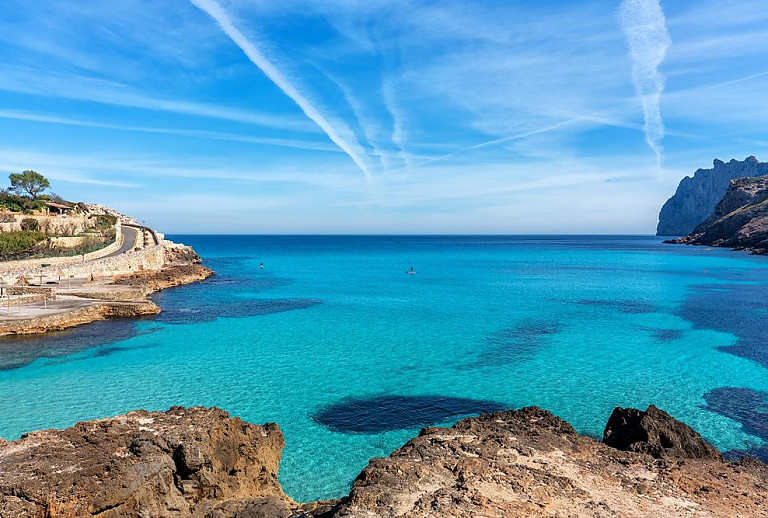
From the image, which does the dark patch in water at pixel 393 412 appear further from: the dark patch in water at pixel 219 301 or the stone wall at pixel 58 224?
the stone wall at pixel 58 224

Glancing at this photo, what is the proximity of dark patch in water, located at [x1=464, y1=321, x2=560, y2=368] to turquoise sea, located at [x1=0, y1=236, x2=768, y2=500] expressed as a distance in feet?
0.40

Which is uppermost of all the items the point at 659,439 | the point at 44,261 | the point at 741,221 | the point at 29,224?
the point at 741,221

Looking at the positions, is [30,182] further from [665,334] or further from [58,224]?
[665,334]

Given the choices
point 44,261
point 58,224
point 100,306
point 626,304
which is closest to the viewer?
point 100,306

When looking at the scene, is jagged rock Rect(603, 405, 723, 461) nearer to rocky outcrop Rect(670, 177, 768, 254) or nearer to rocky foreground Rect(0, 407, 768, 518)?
rocky foreground Rect(0, 407, 768, 518)

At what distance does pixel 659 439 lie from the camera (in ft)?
35.6

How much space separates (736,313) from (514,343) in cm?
2124

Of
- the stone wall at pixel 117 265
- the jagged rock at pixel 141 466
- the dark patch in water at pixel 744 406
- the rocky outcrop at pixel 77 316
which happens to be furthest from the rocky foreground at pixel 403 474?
the stone wall at pixel 117 265

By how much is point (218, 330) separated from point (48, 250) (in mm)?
32750

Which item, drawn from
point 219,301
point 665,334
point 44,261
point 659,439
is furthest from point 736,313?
point 44,261

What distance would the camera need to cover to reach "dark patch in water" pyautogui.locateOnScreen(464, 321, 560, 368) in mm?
23438

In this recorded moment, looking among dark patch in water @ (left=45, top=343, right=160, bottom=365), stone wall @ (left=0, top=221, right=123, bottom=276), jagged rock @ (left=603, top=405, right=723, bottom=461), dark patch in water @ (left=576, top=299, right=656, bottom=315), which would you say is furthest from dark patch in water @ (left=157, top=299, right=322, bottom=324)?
jagged rock @ (left=603, top=405, right=723, bottom=461)

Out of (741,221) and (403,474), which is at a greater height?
(741,221)

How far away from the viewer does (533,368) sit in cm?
2197
